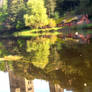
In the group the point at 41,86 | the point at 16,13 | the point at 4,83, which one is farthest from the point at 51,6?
the point at 41,86

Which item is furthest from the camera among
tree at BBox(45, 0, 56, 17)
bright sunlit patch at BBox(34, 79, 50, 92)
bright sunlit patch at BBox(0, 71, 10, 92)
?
tree at BBox(45, 0, 56, 17)

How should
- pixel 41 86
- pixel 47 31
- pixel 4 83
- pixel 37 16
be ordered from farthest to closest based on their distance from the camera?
pixel 47 31 → pixel 37 16 → pixel 4 83 → pixel 41 86

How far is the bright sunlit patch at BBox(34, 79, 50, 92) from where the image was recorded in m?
9.67

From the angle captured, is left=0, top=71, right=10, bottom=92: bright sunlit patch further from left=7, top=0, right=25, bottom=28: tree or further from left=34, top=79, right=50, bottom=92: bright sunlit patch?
left=7, top=0, right=25, bottom=28: tree

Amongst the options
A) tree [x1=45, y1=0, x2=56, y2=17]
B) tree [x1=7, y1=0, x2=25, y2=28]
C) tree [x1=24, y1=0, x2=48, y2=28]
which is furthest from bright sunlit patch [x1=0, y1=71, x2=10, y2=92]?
tree [x1=7, y1=0, x2=25, y2=28]

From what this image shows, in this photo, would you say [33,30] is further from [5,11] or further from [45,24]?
[5,11]

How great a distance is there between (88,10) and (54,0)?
21.5 metres

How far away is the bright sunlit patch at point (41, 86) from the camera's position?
31.7 ft

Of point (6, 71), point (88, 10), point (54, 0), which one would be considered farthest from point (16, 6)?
point (6, 71)

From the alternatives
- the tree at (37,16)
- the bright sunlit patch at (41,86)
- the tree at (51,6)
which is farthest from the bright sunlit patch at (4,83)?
the tree at (51,6)

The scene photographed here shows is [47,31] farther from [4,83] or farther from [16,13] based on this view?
[4,83]

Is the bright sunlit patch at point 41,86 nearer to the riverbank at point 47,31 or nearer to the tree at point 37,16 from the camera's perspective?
the riverbank at point 47,31

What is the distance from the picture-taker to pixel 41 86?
10.1 metres

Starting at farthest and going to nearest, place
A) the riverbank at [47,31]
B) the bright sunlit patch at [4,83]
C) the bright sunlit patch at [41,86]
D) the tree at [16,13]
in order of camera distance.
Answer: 1. the tree at [16,13]
2. the riverbank at [47,31]
3. the bright sunlit patch at [4,83]
4. the bright sunlit patch at [41,86]
